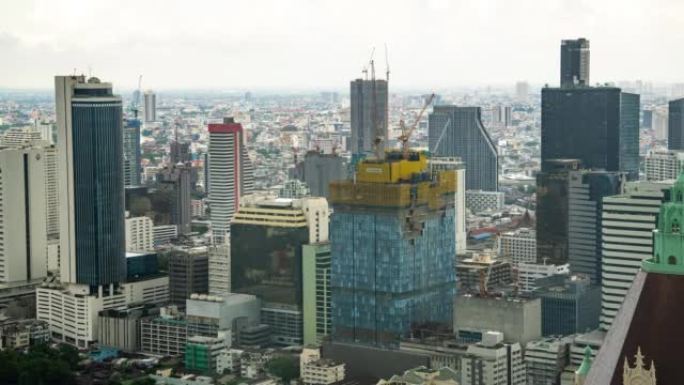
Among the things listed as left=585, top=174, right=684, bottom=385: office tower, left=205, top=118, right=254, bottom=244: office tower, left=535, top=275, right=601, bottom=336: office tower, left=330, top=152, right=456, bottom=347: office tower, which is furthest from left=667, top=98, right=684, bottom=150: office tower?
left=585, top=174, right=684, bottom=385: office tower

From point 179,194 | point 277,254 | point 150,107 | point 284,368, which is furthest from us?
point 150,107

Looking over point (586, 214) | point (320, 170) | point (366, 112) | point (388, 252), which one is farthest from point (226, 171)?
point (388, 252)

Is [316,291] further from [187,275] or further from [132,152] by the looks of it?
[132,152]

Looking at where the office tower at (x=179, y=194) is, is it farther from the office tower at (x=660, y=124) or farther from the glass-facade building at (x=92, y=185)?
the office tower at (x=660, y=124)

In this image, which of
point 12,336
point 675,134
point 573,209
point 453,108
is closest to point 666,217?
point 12,336

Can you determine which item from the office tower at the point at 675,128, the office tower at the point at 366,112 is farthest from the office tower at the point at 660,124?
the office tower at the point at 366,112

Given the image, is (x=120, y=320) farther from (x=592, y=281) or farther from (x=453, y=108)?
(x=453, y=108)
